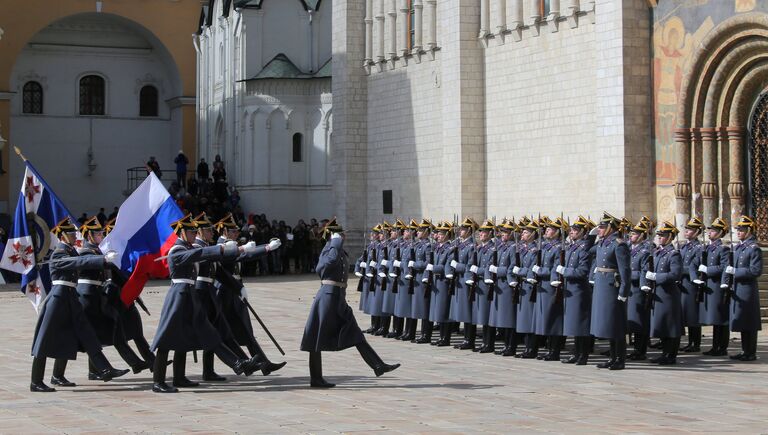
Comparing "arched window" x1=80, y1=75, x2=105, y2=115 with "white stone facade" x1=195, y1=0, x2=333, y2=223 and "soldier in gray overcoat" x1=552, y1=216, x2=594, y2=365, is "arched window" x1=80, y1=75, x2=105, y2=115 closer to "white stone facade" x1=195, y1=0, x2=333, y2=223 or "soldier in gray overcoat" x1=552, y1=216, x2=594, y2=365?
"white stone facade" x1=195, y1=0, x2=333, y2=223

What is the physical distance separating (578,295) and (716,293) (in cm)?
205

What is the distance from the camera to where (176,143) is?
49.7 m

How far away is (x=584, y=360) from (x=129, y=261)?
17.2ft

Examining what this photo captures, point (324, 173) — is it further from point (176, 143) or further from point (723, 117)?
point (723, 117)

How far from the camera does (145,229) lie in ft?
49.3

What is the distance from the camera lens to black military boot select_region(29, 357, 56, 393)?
1346 cm

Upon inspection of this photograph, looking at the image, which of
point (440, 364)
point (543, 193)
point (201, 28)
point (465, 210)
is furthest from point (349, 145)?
point (440, 364)

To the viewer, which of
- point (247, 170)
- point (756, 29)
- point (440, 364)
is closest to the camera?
point (440, 364)

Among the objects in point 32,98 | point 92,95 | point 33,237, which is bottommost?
point 33,237

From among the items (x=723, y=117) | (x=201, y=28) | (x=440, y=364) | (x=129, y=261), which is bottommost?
(x=440, y=364)

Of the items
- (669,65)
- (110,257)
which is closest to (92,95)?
(669,65)

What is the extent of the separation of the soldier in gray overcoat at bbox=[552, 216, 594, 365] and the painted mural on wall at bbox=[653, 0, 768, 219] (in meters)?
8.39

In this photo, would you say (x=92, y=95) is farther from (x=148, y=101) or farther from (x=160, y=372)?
(x=160, y=372)

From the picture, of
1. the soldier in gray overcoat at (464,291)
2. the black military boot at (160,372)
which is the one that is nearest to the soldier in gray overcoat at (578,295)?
the soldier in gray overcoat at (464,291)
